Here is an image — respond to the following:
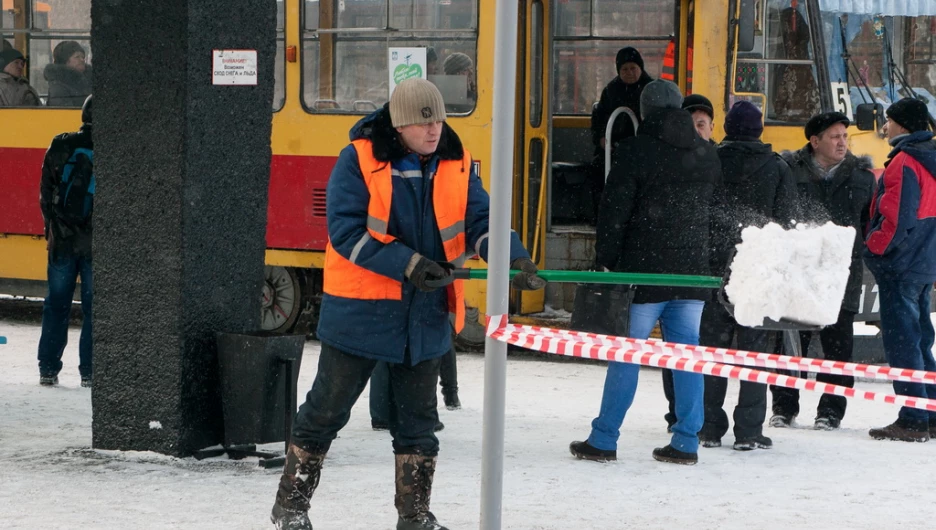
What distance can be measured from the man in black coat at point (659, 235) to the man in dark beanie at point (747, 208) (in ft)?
1.44

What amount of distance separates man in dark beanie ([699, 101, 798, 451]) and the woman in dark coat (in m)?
5.65

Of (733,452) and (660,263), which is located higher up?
(660,263)

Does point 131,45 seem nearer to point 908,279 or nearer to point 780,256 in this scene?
point 780,256

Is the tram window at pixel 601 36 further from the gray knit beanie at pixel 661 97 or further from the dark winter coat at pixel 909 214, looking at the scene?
the gray knit beanie at pixel 661 97

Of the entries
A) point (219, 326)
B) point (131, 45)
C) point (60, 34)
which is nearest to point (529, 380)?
point (219, 326)

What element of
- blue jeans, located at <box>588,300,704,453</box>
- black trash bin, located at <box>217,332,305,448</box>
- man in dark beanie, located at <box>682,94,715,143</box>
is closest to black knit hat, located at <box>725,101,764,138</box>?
man in dark beanie, located at <box>682,94,715,143</box>

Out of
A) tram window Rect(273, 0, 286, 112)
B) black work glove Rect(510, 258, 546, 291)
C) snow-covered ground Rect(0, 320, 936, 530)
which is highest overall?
tram window Rect(273, 0, 286, 112)

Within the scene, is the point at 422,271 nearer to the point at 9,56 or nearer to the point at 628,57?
the point at 628,57

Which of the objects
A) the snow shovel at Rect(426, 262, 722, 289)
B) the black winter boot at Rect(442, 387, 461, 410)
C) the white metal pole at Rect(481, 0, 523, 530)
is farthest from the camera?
the black winter boot at Rect(442, 387, 461, 410)

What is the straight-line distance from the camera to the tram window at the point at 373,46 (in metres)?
9.72

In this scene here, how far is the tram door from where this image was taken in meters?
9.73

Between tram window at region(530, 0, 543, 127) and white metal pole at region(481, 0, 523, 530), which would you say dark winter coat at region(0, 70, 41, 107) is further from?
white metal pole at region(481, 0, 523, 530)

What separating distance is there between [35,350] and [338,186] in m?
6.04

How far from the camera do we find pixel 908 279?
7359 mm
